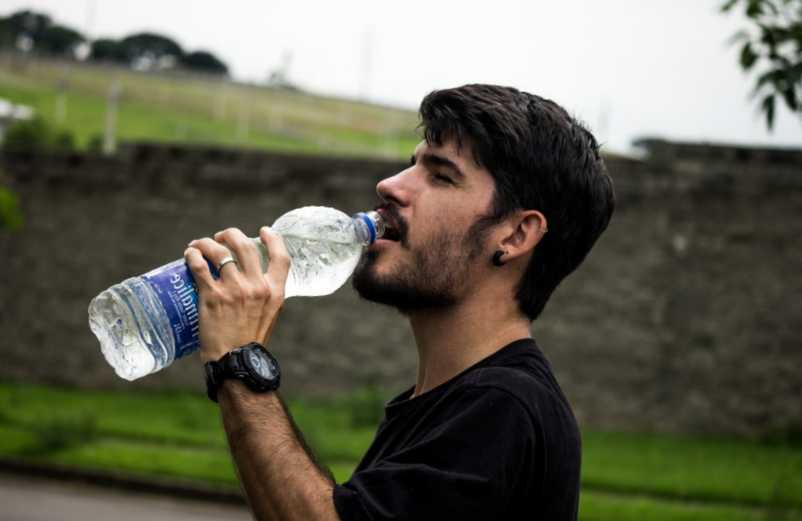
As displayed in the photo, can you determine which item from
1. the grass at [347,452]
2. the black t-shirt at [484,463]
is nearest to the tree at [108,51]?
the grass at [347,452]

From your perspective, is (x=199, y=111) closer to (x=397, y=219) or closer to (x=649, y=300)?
(x=649, y=300)

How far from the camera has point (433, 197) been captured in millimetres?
2799

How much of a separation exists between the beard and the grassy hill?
4008cm

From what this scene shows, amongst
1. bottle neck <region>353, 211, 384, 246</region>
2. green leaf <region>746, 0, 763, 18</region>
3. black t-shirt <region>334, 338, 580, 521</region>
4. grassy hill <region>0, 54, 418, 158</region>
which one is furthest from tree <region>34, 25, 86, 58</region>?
black t-shirt <region>334, 338, 580, 521</region>

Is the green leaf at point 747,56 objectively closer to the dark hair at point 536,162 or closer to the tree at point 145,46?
the dark hair at point 536,162

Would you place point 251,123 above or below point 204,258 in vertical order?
below

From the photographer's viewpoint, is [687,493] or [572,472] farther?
[687,493]

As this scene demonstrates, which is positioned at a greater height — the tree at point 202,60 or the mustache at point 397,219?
the mustache at point 397,219

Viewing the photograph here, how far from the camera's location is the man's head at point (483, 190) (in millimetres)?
2777

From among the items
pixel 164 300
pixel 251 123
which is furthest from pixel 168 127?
pixel 164 300

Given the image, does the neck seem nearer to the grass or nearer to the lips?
the lips

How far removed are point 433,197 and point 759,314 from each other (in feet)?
43.4

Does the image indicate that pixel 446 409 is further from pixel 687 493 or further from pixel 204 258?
pixel 687 493

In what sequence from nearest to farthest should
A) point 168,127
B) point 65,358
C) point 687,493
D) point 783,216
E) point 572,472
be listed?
point 572,472 < point 687,493 < point 783,216 < point 65,358 < point 168,127
